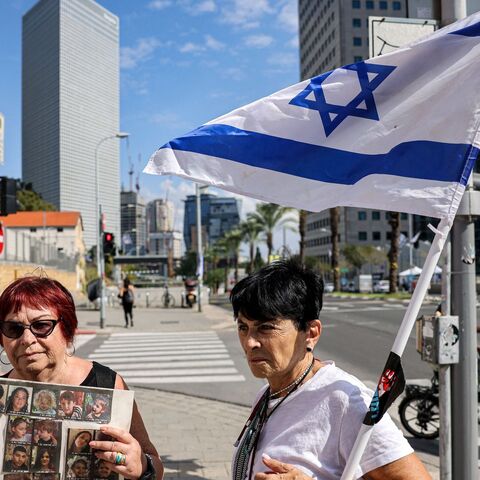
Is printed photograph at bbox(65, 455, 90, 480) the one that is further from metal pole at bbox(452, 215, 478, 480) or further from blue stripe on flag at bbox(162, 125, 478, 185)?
metal pole at bbox(452, 215, 478, 480)

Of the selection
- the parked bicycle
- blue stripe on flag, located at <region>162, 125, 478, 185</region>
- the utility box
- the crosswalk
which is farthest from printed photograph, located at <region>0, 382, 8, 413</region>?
the crosswalk

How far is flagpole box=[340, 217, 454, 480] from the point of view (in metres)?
1.75

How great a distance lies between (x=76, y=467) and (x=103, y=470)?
3.7 inches

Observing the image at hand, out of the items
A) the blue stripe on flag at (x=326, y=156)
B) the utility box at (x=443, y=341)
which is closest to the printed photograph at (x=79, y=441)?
the blue stripe on flag at (x=326, y=156)

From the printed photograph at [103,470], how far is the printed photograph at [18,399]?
12.2 inches

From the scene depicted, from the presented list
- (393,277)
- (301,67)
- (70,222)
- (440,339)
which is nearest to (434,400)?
(440,339)

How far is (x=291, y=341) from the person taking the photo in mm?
2076

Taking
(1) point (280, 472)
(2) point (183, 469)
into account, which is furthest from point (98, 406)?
(2) point (183, 469)

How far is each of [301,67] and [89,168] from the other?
2677 inches

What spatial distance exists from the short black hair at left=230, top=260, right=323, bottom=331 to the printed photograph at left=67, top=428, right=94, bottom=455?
68 centimetres

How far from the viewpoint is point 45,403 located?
1986 mm

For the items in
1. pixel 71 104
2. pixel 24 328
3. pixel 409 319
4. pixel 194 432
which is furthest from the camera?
pixel 71 104

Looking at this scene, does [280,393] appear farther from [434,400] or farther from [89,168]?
[89,168]

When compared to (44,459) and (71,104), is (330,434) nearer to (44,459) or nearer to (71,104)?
(44,459)
